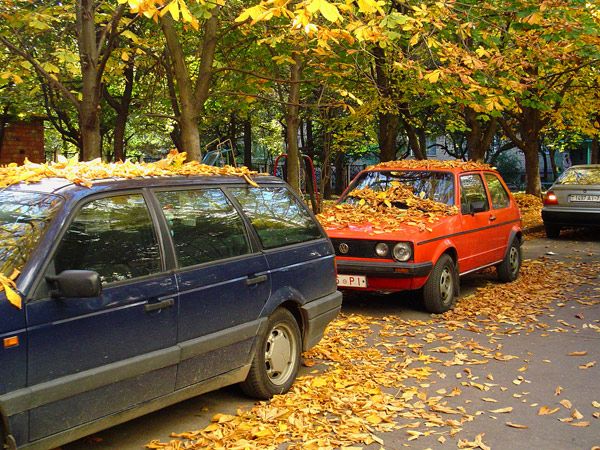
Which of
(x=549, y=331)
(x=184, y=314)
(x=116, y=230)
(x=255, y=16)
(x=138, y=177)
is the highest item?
(x=255, y=16)

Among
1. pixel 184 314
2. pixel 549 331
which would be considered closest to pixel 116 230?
pixel 184 314

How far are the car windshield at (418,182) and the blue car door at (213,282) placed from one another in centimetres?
455

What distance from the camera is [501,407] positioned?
5.20 metres

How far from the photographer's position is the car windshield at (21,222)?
3.70 meters

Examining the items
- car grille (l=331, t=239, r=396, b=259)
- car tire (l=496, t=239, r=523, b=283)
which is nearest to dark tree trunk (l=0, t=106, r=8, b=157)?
car grille (l=331, t=239, r=396, b=259)

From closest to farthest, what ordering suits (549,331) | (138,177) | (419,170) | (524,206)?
(138,177), (549,331), (419,170), (524,206)

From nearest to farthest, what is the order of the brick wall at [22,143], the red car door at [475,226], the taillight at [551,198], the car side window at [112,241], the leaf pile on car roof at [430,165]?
the car side window at [112,241]
the red car door at [475,226]
the leaf pile on car roof at [430,165]
the taillight at [551,198]
the brick wall at [22,143]

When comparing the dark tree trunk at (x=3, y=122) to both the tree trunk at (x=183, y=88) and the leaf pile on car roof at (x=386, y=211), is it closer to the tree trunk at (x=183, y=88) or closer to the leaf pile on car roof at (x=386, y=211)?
the tree trunk at (x=183, y=88)

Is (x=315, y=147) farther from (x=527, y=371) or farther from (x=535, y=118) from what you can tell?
(x=527, y=371)

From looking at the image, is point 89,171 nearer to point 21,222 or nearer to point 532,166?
point 21,222

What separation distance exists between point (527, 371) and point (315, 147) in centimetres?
3016

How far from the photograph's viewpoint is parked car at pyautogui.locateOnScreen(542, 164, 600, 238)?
1512cm

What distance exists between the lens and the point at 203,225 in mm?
4852

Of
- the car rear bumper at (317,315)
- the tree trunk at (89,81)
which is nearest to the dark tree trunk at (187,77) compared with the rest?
the tree trunk at (89,81)
